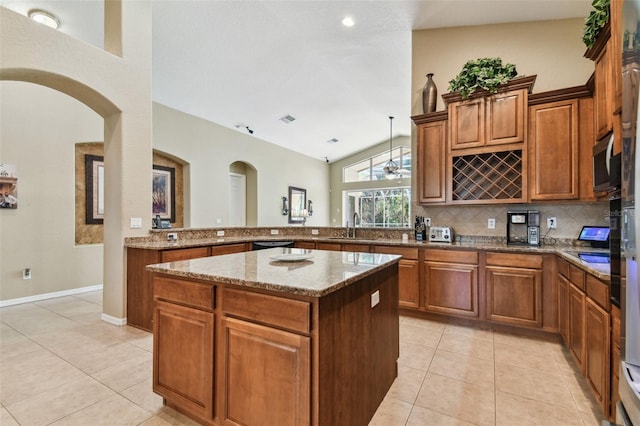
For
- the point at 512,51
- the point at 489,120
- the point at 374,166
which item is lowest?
the point at 489,120

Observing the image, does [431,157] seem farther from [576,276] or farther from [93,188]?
[93,188]

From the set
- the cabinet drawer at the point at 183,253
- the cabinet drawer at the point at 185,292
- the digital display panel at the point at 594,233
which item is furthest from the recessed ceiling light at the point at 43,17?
the digital display panel at the point at 594,233

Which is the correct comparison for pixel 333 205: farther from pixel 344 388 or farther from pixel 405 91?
pixel 344 388

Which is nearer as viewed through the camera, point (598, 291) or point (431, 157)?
point (598, 291)

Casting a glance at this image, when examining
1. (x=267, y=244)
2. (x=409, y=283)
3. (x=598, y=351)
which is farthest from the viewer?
(x=267, y=244)

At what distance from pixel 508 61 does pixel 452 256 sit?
2.40 metres

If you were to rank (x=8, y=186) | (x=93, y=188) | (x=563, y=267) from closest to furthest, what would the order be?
(x=563, y=267) < (x=8, y=186) < (x=93, y=188)

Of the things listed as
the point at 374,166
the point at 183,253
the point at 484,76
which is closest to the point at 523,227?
the point at 484,76

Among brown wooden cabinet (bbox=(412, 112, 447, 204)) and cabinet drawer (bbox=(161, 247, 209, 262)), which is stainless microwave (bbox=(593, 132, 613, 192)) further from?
cabinet drawer (bbox=(161, 247, 209, 262))

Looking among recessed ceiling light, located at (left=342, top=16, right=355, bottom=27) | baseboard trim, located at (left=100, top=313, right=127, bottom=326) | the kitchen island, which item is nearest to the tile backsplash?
the kitchen island

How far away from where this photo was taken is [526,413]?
1780 mm

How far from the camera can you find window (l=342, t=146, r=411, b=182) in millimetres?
9938

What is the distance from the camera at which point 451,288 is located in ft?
10.4

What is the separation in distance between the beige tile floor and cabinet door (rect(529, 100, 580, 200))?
149 centimetres
